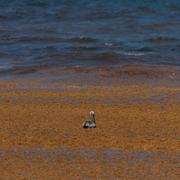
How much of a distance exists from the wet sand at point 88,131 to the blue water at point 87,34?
475 cm

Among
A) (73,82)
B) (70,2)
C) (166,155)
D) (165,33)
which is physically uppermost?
(166,155)

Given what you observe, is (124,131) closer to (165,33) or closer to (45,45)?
(45,45)

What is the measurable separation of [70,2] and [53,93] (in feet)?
106

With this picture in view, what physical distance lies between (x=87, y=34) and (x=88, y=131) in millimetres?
17581

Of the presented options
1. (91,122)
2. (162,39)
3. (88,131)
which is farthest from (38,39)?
(88,131)

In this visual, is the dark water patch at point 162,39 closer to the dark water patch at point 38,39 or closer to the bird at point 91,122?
the dark water patch at point 38,39

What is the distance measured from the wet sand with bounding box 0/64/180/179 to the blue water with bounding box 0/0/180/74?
4754mm

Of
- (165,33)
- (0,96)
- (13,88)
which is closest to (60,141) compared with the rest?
(0,96)

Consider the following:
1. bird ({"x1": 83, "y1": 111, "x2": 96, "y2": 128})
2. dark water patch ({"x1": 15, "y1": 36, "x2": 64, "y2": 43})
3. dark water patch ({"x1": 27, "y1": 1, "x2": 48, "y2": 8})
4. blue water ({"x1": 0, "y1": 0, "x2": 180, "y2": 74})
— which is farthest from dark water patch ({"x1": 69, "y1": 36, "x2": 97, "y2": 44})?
dark water patch ({"x1": 27, "y1": 1, "x2": 48, "y2": 8})

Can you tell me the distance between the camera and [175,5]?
44.9 m

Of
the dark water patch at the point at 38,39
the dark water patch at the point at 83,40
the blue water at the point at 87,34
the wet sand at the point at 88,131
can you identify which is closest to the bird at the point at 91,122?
the wet sand at the point at 88,131

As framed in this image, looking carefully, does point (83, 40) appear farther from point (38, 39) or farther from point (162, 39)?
point (162, 39)

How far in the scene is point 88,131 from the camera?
11570 mm

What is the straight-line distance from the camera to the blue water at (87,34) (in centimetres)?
2180
